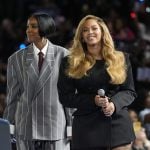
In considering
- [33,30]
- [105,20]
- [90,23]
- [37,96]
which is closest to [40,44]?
[33,30]

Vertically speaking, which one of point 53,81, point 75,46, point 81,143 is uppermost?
point 75,46

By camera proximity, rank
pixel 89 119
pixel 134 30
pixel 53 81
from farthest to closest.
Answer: pixel 134 30, pixel 53 81, pixel 89 119

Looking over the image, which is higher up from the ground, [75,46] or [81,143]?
[75,46]

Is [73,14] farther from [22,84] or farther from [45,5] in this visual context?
[22,84]

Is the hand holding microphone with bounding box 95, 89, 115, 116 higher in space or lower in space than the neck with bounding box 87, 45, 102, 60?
lower

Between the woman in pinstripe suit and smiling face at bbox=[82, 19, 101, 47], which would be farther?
the woman in pinstripe suit

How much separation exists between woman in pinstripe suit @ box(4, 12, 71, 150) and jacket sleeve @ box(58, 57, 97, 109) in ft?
1.38

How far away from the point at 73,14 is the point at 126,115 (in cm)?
919

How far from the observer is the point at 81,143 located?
4.63 m

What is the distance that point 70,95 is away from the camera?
15.4 ft

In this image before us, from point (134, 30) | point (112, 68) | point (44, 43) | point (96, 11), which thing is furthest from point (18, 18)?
point (112, 68)

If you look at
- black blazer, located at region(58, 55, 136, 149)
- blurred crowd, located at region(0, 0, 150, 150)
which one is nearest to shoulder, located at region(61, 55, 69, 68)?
black blazer, located at region(58, 55, 136, 149)

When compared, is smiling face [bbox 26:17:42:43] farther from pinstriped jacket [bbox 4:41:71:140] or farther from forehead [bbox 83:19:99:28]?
forehead [bbox 83:19:99:28]

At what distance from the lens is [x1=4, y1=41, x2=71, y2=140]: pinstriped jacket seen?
5.21 meters
